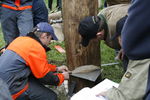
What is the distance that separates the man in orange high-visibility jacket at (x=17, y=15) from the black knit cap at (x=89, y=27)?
172cm

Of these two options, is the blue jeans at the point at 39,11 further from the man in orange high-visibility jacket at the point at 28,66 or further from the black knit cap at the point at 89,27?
A: the black knit cap at the point at 89,27

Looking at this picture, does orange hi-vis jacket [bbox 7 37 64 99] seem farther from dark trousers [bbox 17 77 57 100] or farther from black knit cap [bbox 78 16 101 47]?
black knit cap [bbox 78 16 101 47]

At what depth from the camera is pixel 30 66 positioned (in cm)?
325

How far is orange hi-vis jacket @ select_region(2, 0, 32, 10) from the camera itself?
454 cm

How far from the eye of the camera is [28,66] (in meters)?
3.33

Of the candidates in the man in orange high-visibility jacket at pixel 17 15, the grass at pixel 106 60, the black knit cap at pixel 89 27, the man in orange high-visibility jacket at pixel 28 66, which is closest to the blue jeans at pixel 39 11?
the man in orange high-visibility jacket at pixel 17 15

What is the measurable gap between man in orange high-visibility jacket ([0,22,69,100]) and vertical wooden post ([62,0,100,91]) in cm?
26

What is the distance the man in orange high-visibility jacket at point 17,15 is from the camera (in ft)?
15.0

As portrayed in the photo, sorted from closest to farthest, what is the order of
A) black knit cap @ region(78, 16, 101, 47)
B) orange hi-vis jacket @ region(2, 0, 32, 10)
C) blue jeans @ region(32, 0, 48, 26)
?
black knit cap @ region(78, 16, 101, 47) → orange hi-vis jacket @ region(2, 0, 32, 10) → blue jeans @ region(32, 0, 48, 26)

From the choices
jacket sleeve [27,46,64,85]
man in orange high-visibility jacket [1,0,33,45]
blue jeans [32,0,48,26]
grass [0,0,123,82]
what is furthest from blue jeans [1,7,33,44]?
jacket sleeve [27,46,64,85]

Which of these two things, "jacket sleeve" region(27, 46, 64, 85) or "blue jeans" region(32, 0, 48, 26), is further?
"blue jeans" region(32, 0, 48, 26)

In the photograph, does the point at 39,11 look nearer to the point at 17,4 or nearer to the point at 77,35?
Result: the point at 17,4

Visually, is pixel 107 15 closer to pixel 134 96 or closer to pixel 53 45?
pixel 134 96

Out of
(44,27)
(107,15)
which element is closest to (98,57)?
(107,15)
